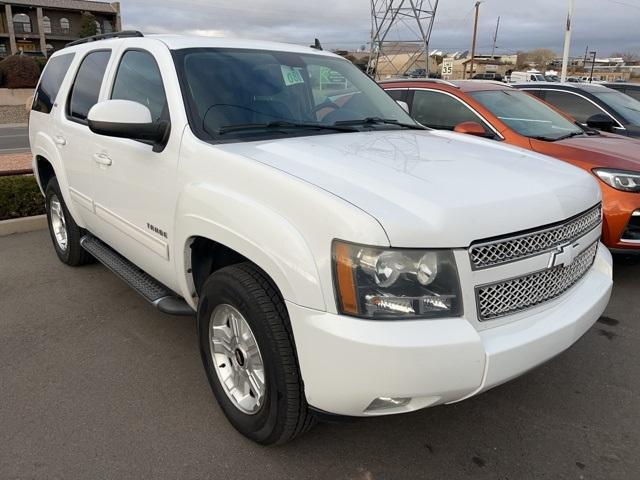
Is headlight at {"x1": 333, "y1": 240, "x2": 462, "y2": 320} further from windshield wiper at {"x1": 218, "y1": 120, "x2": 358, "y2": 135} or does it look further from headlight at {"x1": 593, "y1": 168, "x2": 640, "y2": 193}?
headlight at {"x1": 593, "y1": 168, "x2": 640, "y2": 193}

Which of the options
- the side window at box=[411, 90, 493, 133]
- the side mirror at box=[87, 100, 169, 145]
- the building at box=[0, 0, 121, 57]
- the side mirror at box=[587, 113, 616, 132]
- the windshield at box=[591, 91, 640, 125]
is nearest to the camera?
the side mirror at box=[87, 100, 169, 145]

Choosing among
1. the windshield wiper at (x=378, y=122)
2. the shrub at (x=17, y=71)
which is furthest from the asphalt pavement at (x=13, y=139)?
the windshield wiper at (x=378, y=122)

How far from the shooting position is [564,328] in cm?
237

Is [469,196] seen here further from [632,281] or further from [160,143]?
[632,281]

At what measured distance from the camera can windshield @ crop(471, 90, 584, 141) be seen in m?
5.57

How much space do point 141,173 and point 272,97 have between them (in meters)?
0.88

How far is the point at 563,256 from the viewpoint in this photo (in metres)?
2.41

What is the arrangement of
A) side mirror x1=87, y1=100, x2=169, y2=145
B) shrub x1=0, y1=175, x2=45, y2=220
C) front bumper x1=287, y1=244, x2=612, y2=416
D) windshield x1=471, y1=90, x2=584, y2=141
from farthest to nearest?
1. shrub x1=0, y1=175, x2=45, y2=220
2. windshield x1=471, y1=90, x2=584, y2=141
3. side mirror x1=87, y1=100, x2=169, y2=145
4. front bumper x1=287, y1=244, x2=612, y2=416

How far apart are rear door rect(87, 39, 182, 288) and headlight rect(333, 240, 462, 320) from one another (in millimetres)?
1241

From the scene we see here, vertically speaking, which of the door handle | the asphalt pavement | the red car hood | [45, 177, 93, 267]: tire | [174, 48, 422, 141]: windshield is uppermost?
[174, 48, 422, 141]: windshield

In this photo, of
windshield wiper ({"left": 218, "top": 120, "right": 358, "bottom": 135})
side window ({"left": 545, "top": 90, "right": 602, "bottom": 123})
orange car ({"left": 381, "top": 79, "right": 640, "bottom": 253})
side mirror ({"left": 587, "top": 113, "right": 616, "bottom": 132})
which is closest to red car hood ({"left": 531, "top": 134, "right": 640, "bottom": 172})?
orange car ({"left": 381, "top": 79, "right": 640, "bottom": 253})

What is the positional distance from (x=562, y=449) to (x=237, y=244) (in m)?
1.82

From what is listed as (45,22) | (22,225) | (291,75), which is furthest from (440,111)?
(45,22)

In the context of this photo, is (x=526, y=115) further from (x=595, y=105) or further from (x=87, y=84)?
(x=87, y=84)
